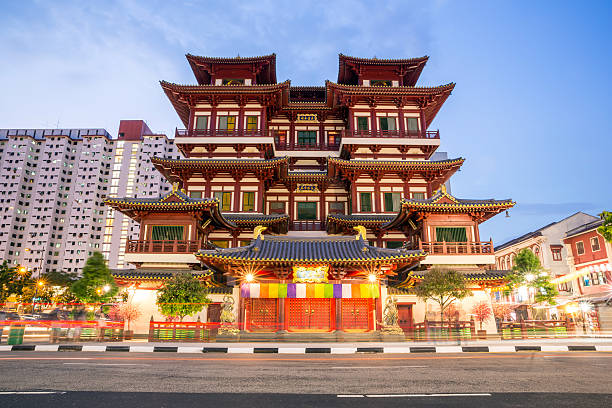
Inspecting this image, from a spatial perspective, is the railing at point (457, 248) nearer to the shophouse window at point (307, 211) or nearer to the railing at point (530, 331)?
the railing at point (530, 331)

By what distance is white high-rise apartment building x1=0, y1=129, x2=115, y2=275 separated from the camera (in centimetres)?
9138

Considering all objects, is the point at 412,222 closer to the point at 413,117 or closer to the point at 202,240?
the point at 413,117

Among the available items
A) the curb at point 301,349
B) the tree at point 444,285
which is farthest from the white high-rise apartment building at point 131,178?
the tree at point 444,285

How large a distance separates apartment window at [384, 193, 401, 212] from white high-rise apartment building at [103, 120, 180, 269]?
7909 cm

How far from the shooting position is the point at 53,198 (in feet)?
311

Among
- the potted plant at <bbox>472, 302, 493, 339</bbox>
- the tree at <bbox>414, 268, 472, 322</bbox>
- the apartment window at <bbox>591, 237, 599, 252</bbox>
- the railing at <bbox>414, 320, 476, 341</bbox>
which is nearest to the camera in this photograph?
the railing at <bbox>414, 320, 476, 341</bbox>

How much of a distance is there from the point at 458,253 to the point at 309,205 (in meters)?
13.2

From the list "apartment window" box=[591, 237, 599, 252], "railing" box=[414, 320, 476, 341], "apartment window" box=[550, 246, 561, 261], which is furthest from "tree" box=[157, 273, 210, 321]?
"apartment window" box=[550, 246, 561, 261]

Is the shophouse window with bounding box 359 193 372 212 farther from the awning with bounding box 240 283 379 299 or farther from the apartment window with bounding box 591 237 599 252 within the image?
the apartment window with bounding box 591 237 599 252

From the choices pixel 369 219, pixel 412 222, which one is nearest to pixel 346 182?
pixel 369 219

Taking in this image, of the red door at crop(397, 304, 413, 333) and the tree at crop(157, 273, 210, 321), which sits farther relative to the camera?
the red door at crop(397, 304, 413, 333)

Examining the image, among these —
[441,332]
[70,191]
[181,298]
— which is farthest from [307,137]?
[70,191]

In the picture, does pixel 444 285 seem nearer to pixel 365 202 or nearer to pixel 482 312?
pixel 482 312

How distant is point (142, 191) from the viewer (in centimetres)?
9712
